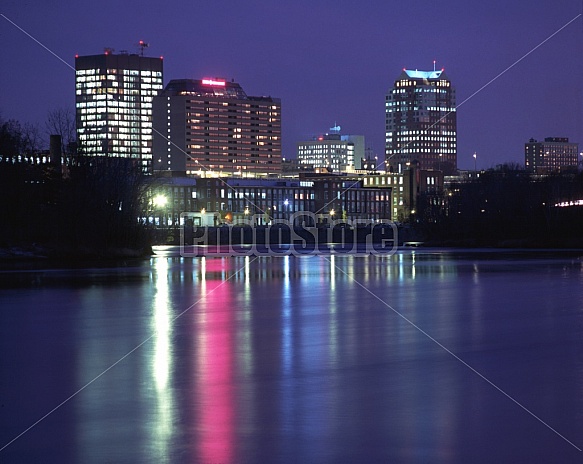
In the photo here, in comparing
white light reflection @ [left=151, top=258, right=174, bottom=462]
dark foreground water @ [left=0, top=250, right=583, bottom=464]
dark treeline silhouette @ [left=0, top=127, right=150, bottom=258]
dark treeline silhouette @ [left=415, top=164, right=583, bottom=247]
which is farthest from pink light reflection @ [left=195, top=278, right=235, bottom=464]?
dark treeline silhouette @ [left=415, top=164, right=583, bottom=247]

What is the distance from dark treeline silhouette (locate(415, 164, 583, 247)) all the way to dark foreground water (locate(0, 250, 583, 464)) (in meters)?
71.2

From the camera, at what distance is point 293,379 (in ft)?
50.1

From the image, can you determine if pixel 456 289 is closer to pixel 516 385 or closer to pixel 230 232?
pixel 516 385

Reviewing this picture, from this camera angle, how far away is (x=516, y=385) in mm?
14555

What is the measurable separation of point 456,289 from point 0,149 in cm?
5072

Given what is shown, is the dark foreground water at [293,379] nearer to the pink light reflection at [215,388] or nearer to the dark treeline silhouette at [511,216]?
the pink light reflection at [215,388]

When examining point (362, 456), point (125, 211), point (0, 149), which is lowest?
point (362, 456)

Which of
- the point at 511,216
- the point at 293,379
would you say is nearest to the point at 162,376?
the point at 293,379

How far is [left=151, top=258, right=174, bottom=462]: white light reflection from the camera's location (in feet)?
37.1

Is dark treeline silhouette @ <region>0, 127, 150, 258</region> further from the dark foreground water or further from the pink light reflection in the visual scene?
the pink light reflection

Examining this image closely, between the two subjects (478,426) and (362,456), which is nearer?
(362,456)

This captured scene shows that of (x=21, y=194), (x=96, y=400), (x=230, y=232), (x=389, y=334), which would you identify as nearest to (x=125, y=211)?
(x=21, y=194)

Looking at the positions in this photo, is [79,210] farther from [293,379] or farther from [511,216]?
[511,216]

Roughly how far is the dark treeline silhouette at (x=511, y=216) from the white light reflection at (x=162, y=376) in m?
73.1
